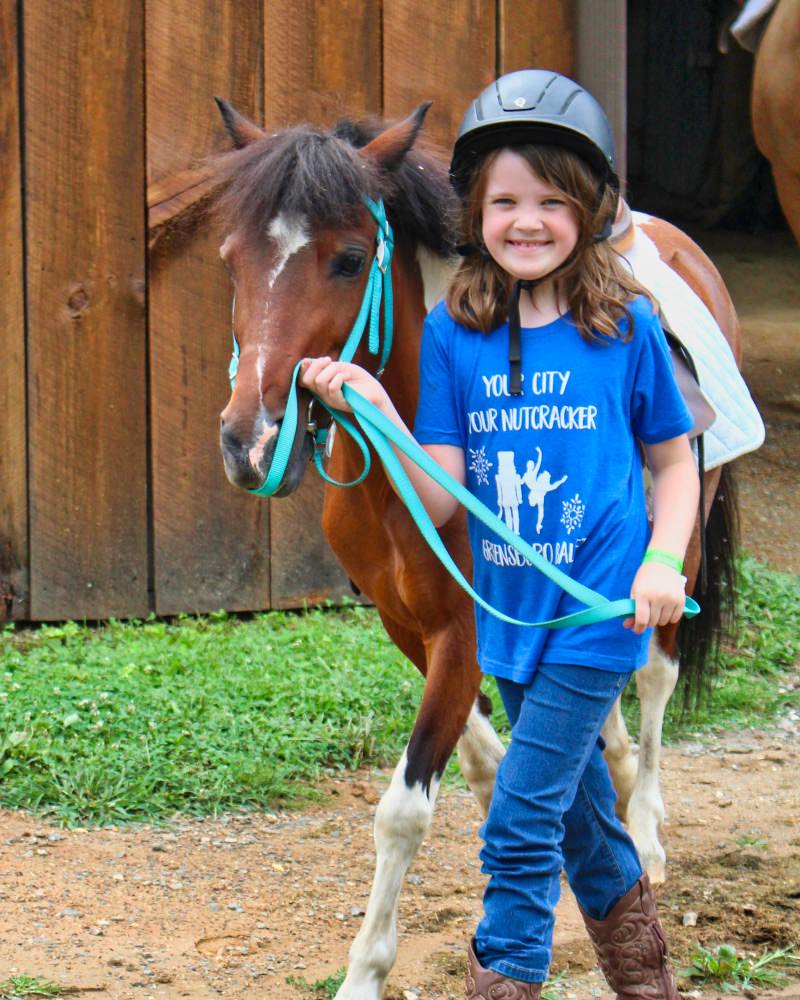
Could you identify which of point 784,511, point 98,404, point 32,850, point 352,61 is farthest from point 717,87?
point 32,850

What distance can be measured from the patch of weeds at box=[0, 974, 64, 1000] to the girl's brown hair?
5.35 feet

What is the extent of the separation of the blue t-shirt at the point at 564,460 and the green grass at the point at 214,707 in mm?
1949

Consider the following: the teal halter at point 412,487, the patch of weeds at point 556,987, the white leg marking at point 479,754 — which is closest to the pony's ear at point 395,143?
the teal halter at point 412,487

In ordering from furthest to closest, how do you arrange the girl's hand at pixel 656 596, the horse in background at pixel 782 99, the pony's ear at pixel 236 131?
the horse in background at pixel 782 99 < the pony's ear at pixel 236 131 < the girl's hand at pixel 656 596

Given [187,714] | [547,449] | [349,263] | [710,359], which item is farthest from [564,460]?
[187,714]

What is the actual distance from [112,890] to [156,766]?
0.65 meters

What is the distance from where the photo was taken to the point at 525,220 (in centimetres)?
244

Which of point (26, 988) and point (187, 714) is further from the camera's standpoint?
point (187, 714)

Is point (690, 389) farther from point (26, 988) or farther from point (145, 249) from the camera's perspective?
point (145, 249)

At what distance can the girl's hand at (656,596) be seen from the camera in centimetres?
231

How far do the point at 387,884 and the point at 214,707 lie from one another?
1669mm

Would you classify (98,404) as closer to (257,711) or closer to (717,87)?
(257,711)

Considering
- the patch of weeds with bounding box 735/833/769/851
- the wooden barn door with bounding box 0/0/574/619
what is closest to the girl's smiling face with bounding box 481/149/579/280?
the patch of weeds with bounding box 735/833/769/851

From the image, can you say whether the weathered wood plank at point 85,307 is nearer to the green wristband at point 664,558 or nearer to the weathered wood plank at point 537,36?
the weathered wood plank at point 537,36
